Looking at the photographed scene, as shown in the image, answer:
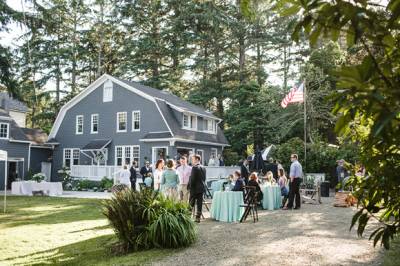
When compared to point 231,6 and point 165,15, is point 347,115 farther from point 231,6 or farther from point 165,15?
point 165,15

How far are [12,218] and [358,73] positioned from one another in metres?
14.4

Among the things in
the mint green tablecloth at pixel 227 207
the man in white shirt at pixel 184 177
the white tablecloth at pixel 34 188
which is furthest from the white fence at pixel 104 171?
the mint green tablecloth at pixel 227 207

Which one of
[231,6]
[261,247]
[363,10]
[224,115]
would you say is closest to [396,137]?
[363,10]

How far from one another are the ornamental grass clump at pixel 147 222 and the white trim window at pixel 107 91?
24760 mm

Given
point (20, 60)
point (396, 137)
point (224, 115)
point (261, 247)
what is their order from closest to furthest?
point (396, 137)
point (261, 247)
point (224, 115)
point (20, 60)

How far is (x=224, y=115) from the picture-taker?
129 feet

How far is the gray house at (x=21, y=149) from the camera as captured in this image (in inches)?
1194

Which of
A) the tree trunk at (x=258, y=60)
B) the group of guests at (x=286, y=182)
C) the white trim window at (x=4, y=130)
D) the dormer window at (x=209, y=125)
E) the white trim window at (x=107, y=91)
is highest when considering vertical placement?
the tree trunk at (x=258, y=60)

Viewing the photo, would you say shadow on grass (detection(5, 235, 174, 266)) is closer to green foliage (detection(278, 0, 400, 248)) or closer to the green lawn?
the green lawn

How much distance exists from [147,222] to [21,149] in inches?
1057

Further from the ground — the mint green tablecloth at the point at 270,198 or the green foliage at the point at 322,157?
the green foliage at the point at 322,157

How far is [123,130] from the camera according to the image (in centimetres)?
3144

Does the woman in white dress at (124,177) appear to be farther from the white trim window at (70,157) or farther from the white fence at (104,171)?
the white trim window at (70,157)

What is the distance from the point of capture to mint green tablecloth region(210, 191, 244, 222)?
467 inches
